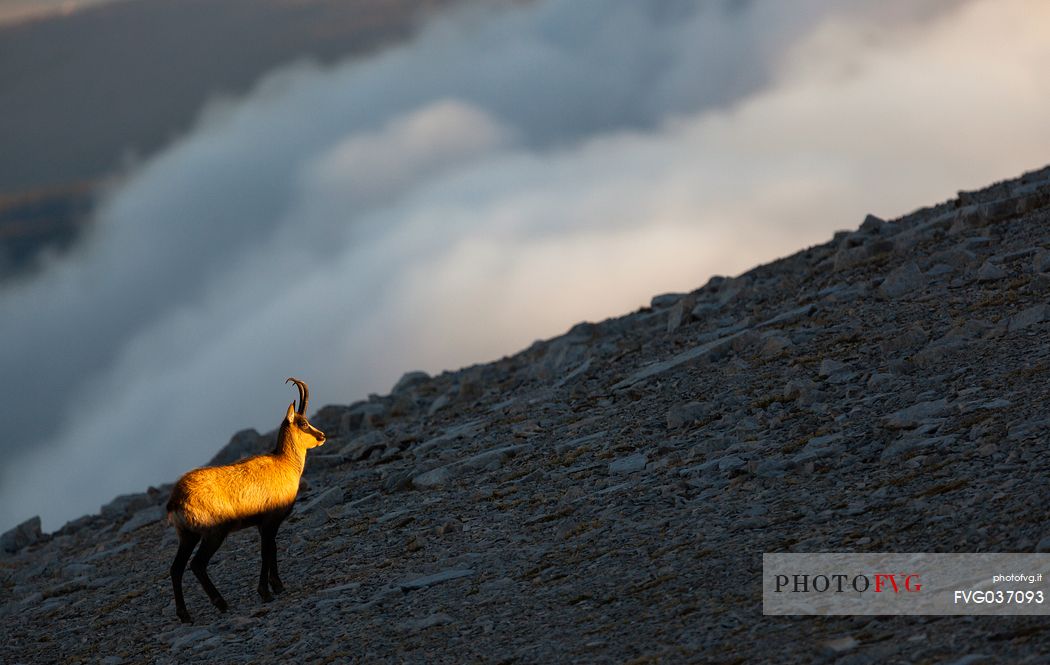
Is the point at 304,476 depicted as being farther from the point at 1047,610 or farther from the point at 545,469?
the point at 1047,610

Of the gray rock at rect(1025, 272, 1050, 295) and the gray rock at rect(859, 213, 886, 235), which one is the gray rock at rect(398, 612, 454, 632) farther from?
the gray rock at rect(859, 213, 886, 235)

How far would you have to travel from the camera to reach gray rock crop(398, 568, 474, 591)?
1092 centimetres

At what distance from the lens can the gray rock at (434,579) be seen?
1092cm

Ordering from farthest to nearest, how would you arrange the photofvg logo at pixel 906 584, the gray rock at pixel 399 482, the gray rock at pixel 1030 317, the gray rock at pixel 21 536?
the gray rock at pixel 21 536
the gray rock at pixel 399 482
the gray rock at pixel 1030 317
the photofvg logo at pixel 906 584

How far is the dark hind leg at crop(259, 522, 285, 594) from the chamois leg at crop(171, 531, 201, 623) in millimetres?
668

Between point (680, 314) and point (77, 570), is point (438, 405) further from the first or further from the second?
point (77, 570)

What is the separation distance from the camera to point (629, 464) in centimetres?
1284

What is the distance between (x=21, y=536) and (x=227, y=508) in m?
12.4

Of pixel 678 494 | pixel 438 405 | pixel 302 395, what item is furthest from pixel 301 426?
pixel 438 405

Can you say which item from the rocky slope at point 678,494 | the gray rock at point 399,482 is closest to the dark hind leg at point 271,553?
the rocky slope at point 678,494

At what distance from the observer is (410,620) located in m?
10.1

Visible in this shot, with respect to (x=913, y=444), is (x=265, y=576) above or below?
below

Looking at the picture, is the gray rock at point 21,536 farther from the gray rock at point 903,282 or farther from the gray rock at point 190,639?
the gray rock at point 903,282

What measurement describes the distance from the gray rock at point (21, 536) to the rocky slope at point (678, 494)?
195cm
